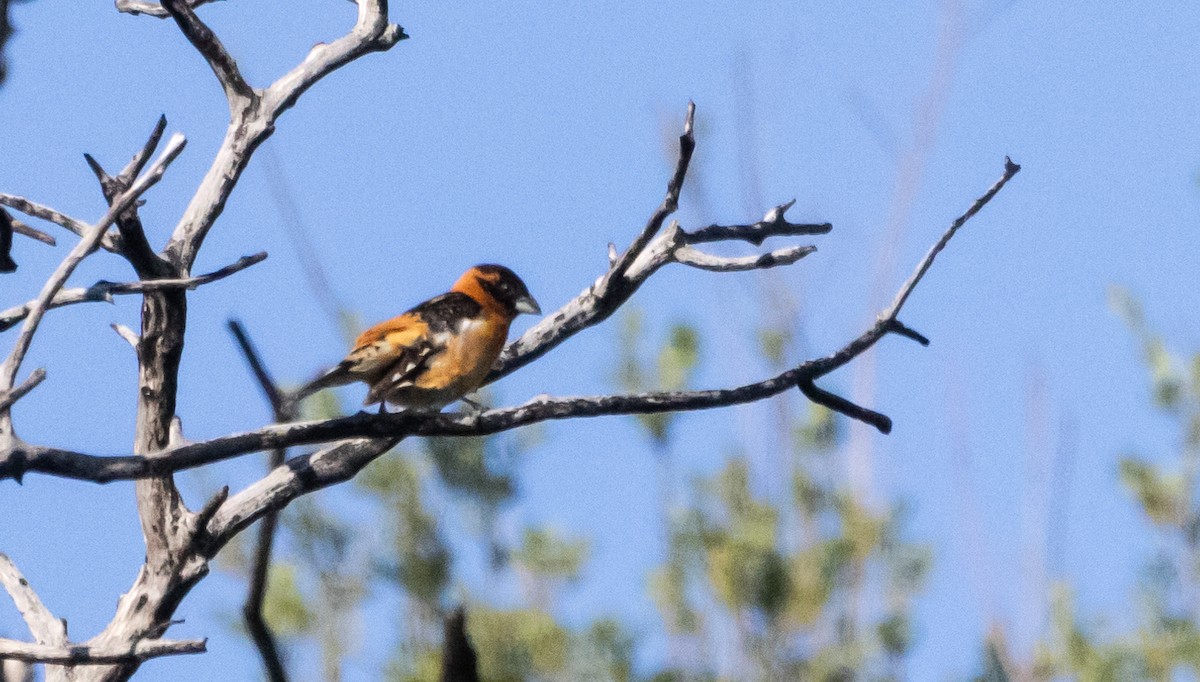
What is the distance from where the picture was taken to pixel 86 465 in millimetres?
2750

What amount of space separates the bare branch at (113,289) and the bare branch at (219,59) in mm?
757

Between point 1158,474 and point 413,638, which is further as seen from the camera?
point 1158,474

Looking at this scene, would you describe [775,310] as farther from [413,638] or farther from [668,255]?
[668,255]

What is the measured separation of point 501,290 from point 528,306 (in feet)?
0.33

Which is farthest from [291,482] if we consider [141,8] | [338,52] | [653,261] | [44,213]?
[141,8]

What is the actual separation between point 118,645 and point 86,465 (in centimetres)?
33

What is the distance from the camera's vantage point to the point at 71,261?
2666 mm

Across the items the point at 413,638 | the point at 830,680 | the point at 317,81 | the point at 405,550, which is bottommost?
the point at 830,680

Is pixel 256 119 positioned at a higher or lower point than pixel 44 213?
higher

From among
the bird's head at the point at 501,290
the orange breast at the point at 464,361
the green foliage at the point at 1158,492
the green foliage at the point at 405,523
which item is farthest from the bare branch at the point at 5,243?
the green foliage at the point at 1158,492

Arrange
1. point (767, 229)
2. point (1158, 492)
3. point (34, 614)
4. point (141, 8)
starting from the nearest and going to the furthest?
point (34, 614) → point (767, 229) → point (141, 8) → point (1158, 492)

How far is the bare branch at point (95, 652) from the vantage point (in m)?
2.64

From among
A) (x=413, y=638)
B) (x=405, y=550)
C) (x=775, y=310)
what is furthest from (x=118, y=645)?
(x=775, y=310)

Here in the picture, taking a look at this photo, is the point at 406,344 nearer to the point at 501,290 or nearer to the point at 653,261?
the point at 501,290
